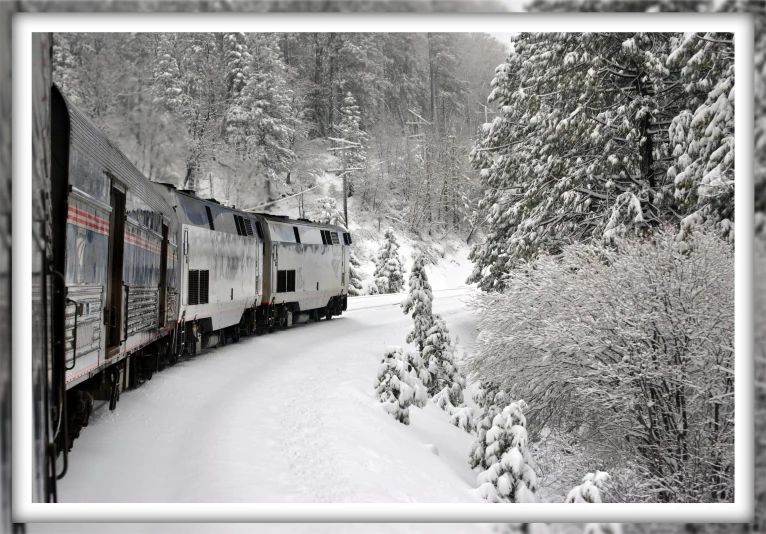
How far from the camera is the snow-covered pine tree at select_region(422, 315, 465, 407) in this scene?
12.8m

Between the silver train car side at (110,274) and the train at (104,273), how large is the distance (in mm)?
13

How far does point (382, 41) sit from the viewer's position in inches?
264

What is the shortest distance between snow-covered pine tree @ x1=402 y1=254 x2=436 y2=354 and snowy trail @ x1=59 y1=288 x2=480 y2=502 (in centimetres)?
86

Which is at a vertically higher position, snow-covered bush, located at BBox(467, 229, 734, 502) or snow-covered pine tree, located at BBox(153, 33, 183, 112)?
snow-covered pine tree, located at BBox(153, 33, 183, 112)

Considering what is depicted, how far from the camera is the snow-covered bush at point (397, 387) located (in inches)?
364

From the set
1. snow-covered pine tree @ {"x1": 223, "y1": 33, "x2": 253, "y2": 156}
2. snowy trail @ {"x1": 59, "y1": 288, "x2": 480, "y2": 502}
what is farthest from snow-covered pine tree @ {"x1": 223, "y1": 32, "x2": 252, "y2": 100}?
snowy trail @ {"x1": 59, "y1": 288, "x2": 480, "y2": 502}

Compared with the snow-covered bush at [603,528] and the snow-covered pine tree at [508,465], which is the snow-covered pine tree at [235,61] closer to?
the snow-covered pine tree at [508,465]

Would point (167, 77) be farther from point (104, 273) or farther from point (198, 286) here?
point (198, 286)

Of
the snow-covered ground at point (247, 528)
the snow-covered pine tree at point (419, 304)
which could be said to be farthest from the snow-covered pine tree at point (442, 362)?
the snow-covered ground at point (247, 528)

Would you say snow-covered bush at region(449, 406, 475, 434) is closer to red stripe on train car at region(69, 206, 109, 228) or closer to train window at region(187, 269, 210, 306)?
train window at region(187, 269, 210, 306)

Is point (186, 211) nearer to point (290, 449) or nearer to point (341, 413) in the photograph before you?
point (341, 413)

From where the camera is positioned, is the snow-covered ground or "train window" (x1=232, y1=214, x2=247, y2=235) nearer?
the snow-covered ground

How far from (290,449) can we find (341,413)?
178cm

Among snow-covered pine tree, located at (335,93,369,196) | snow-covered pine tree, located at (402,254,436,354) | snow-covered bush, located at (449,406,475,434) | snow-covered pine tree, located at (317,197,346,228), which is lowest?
snow-covered bush, located at (449,406,475,434)
